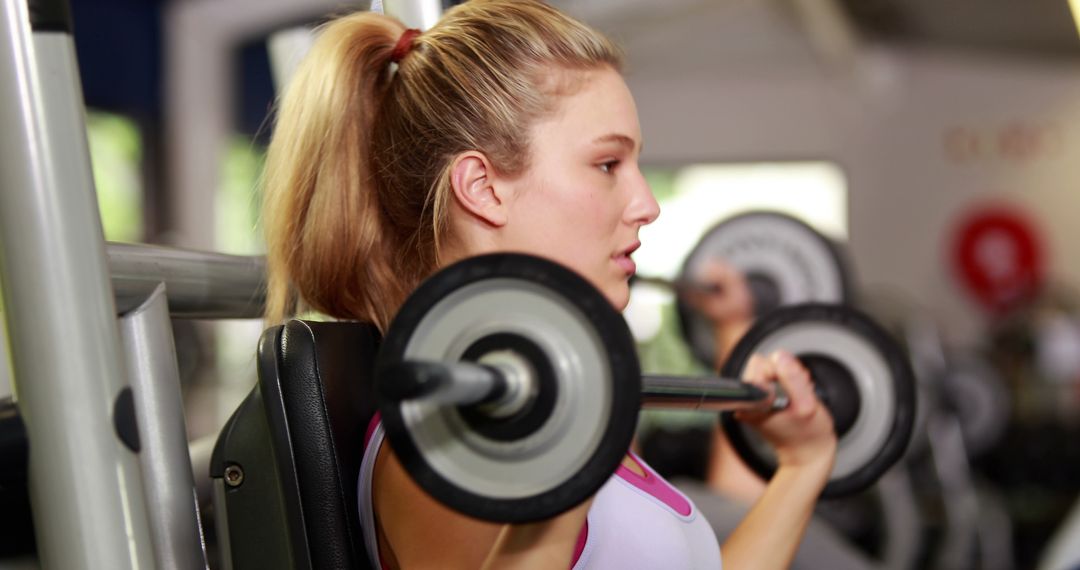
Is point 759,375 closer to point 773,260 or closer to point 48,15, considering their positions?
point 48,15

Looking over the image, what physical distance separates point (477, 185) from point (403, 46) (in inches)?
7.6

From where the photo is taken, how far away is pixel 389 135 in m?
1.01

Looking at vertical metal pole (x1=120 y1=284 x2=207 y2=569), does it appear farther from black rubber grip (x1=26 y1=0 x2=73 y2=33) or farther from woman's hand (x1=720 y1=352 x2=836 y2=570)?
woman's hand (x1=720 y1=352 x2=836 y2=570)

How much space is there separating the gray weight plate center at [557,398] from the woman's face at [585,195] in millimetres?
240

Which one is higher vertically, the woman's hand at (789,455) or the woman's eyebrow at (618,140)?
the woman's eyebrow at (618,140)

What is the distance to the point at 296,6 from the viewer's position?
5164 mm

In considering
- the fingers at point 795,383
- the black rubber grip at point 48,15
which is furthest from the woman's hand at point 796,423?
the black rubber grip at point 48,15

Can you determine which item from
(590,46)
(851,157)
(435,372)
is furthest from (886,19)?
(435,372)

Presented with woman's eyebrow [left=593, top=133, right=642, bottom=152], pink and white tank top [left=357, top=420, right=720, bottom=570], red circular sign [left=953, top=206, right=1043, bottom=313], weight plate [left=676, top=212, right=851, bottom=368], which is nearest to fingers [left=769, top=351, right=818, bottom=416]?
pink and white tank top [left=357, top=420, right=720, bottom=570]

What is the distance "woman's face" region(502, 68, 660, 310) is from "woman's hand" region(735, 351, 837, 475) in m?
0.30

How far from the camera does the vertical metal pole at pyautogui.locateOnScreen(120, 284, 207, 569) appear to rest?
2.76ft

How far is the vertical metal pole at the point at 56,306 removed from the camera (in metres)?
0.72

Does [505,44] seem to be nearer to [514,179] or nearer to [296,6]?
[514,179]

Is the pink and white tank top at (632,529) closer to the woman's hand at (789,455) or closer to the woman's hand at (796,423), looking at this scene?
the woman's hand at (789,455)
